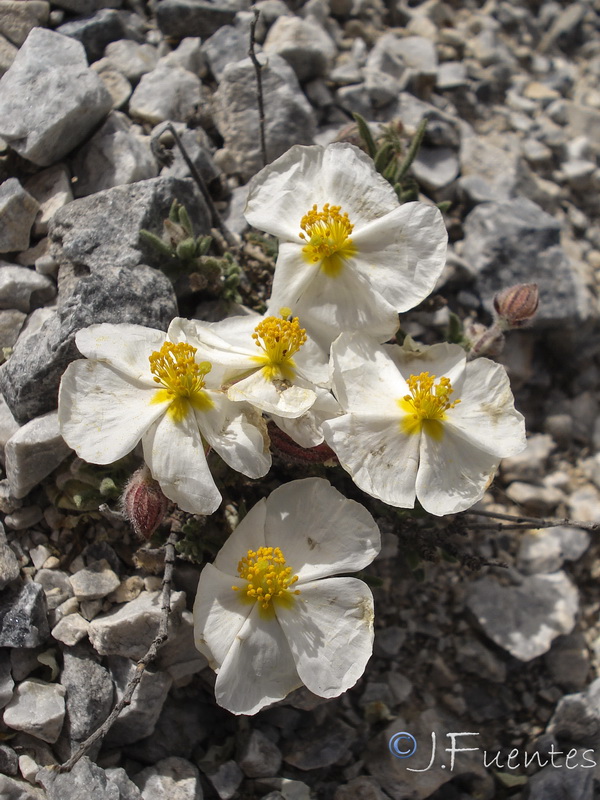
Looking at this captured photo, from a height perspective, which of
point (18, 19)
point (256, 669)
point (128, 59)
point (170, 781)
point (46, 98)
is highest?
point (18, 19)

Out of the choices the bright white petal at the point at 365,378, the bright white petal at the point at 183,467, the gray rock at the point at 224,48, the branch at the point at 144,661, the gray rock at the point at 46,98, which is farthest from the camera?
the gray rock at the point at 224,48

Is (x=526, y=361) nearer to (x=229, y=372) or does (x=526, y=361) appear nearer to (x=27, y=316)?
(x=229, y=372)

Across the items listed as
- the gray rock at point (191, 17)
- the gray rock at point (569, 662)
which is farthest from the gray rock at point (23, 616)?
the gray rock at point (191, 17)

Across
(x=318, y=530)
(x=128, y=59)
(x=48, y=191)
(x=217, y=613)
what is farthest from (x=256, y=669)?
(x=128, y=59)

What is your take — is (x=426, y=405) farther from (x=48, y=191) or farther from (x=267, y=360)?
(x=48, y=191)

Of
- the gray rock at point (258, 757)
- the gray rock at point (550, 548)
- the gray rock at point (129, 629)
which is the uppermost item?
the gray rock at point (129, 629)

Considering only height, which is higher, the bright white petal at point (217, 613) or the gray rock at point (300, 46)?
the gray rock at point (300, 46)

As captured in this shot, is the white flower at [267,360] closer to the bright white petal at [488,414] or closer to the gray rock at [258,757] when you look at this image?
the bright white petal at [488,414]
